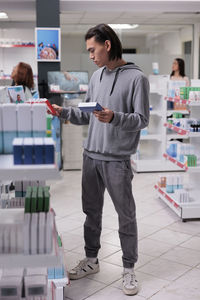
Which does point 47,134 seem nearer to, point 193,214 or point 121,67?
point 121,67

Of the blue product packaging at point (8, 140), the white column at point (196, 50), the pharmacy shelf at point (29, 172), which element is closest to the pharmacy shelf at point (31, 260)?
the pharmacy shelf at point (29, 172)

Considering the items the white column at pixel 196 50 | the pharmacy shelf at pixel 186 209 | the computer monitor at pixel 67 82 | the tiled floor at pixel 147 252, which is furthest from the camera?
the white column at pixel 196 50

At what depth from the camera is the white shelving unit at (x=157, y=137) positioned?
7043 mm

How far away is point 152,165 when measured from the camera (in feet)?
23.1

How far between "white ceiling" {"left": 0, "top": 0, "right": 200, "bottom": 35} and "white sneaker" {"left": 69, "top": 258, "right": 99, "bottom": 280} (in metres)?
4.51

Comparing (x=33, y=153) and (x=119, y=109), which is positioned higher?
(x=119, y=109)

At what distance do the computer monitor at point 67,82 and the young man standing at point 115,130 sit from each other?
137 inches

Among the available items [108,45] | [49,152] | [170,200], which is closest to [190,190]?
[170,200]

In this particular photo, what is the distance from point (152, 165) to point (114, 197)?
4.07 m

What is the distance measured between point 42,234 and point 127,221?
120 cm

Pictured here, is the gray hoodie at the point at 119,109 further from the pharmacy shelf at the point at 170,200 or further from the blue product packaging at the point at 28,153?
Result: the pharmacy shelf at the point at 170,200

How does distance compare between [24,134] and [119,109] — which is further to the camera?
[119,109]

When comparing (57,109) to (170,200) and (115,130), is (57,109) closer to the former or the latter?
(115,130)

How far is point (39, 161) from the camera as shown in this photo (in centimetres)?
188
